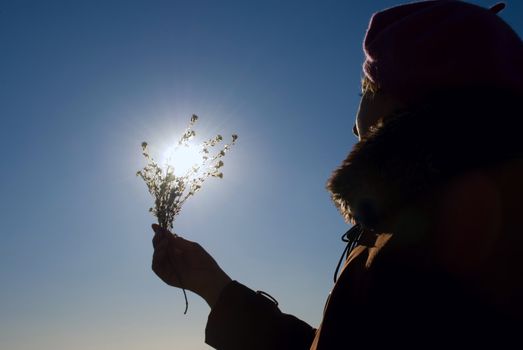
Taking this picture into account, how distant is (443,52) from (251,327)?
1991mm

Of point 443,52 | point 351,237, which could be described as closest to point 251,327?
point 351,237

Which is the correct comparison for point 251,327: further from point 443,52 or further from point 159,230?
point 443,52

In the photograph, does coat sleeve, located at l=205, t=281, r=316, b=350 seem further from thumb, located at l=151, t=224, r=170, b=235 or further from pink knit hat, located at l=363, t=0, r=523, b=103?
pink knit hat, located at l=363, t=0, r=523, b=103

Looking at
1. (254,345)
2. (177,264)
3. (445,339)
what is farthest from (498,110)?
(177,264)

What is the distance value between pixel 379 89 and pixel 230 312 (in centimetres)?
174

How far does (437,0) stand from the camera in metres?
1.90

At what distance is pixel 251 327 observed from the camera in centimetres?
255

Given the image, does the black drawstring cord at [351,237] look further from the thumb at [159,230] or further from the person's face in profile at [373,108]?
the thumb at [159,230]

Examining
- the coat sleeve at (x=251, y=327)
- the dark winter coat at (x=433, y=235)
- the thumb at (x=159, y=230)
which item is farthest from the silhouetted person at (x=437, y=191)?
the thumb at (x=159, y=230)

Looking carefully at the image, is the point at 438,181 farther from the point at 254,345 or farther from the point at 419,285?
the point at 254,345

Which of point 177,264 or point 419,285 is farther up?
point 177,264

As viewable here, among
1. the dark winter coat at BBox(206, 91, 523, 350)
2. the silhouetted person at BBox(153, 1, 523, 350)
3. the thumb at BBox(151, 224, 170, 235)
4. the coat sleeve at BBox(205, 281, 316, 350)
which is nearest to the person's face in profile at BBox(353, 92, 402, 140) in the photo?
the silhouetted person at BBox(153, 1, 523, 350)

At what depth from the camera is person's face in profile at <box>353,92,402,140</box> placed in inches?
69.8

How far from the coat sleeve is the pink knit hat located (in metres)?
1.67
